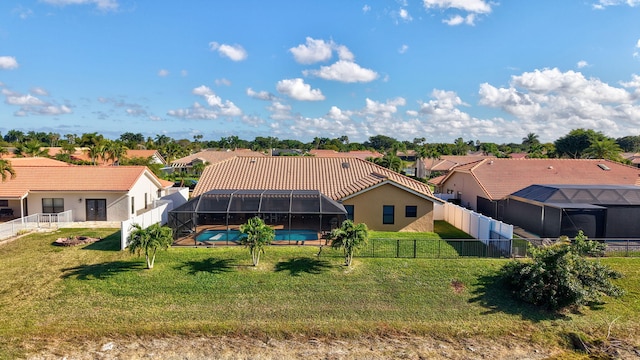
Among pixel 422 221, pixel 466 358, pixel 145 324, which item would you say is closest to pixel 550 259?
pixel 466 358

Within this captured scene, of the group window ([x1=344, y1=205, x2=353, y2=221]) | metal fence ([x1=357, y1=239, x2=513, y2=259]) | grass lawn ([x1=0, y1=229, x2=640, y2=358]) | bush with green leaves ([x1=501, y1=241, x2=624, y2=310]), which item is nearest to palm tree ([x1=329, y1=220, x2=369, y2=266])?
grass lawn ([x1=0, y1=229, x2=640, y2=358])

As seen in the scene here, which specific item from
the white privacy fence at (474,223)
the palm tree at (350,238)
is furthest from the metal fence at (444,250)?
the palm tree at (350,238)

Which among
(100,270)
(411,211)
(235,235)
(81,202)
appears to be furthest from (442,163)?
(100,270)

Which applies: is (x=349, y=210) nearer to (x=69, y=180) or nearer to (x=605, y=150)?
(x=69, y=180)

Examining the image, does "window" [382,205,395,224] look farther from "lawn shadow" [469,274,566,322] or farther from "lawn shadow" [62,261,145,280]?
"lawn shadow" [62,261,145,280]

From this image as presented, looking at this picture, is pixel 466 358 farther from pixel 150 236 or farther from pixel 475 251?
pixel 150 236

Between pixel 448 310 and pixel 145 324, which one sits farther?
pixel 448 310
